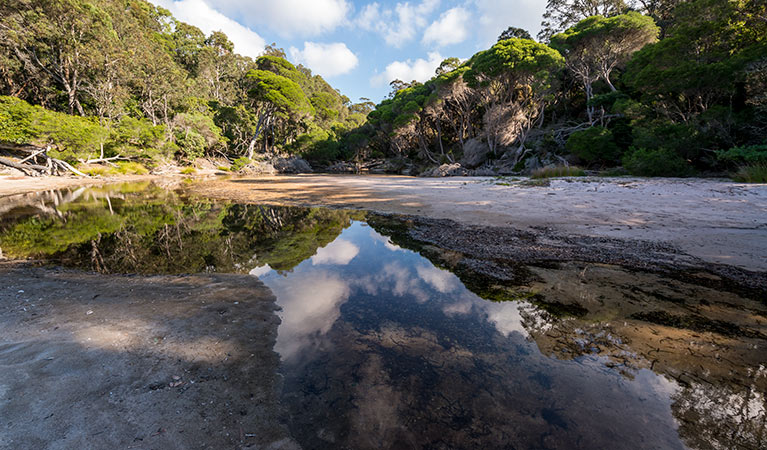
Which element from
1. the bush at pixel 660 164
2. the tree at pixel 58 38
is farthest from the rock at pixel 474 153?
the tree at pixel 58 38

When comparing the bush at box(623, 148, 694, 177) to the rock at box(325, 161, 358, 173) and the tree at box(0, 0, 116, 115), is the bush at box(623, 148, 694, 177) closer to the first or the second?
the rock at box(325, 161, 358, 173)

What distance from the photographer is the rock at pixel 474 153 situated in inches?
1154

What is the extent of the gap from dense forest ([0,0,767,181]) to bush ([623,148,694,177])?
0.18 feet

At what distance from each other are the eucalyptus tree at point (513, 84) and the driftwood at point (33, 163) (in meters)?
34.2

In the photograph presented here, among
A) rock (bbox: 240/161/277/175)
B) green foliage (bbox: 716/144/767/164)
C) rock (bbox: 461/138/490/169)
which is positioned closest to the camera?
green foliage (bbox: 716/144/767/164)

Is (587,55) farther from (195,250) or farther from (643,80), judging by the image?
(195,250)

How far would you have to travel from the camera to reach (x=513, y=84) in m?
25.8

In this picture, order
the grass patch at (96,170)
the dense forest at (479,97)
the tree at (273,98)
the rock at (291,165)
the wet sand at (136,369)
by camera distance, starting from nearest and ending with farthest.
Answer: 1. the wet sand at (136,369)
2. the dense forest at (479,97)
3. the grass patch at (96,170)
4. the tree at (273,98)
5. the rock at (291,165)

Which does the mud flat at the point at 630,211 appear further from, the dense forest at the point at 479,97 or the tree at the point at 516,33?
the tree at the point at 516,33

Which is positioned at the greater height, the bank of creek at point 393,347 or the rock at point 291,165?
the rock at point 291,165

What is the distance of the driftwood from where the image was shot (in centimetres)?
1918

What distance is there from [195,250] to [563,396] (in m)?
6.68

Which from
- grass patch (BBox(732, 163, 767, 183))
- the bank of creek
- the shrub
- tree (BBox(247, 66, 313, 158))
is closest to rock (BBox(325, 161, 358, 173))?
tree (BBox(247, 66, 313, 158))

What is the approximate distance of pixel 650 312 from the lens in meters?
3.25
